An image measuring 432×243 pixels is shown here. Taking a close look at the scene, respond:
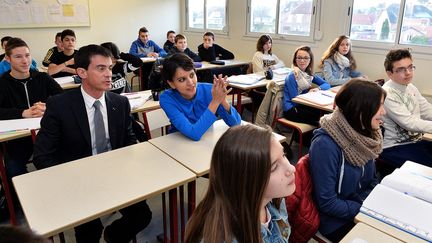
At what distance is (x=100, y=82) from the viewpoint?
75.5 inches

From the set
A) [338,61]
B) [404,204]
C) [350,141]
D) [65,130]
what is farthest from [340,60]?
[65,130]

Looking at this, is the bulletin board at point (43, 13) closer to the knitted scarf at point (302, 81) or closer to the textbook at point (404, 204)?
the knitted scarf at point (302, 81)

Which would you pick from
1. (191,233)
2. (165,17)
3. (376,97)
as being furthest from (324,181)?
(165,17)

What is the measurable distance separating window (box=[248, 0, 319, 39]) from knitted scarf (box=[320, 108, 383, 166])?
3.66m

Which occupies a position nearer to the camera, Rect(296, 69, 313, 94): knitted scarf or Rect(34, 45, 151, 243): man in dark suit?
Rect(34, 45, 151, 243): man in dark suit

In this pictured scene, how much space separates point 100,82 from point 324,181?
4.41 feet

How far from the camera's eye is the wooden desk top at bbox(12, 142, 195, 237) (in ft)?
4.13

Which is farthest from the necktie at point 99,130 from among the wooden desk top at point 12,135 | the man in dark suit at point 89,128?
the wooden desk top at point 12,135

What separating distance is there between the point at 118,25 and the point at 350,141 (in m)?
5.93

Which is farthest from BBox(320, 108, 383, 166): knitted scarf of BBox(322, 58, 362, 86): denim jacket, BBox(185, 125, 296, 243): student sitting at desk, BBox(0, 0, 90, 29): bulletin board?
BBox(0, 0, 90, 29): bulletin board

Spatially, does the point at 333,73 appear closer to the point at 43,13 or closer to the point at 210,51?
the point at 210,51

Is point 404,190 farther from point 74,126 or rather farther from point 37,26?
point 37,26

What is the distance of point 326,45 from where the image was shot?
4691 millimetres

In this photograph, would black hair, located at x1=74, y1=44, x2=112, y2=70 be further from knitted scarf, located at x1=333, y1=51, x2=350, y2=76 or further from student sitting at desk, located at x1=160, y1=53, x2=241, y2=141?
knitted scarf, located at x1=333, y1=51, x2=350, y2=76
